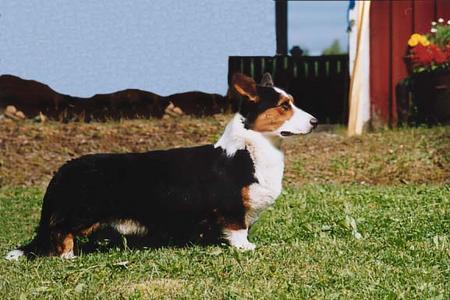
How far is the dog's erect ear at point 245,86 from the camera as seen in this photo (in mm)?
4832

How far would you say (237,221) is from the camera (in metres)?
4.88

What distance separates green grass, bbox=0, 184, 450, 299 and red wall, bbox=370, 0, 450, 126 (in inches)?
158

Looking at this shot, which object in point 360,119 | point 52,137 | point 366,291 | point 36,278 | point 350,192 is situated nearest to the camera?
point 366,291

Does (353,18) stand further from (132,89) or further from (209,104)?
(132,89)

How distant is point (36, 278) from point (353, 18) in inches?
251

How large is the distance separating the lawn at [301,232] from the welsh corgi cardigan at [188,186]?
0.14 metres

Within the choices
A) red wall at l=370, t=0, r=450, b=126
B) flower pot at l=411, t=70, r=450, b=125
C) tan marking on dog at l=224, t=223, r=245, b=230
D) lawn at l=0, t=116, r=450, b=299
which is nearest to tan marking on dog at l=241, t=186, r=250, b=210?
tan marking on dog at l=224, t=223, r=245, b=230

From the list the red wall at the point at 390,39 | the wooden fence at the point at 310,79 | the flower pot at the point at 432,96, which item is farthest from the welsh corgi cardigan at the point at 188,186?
the wooden fence at the point at 310,79

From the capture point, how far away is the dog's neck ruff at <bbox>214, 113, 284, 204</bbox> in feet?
16.0

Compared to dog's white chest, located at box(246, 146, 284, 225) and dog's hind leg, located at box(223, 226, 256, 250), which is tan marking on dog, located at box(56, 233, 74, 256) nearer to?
dog's hind leg, located at box(223, 226, 256, 250)

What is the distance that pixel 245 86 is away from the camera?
4832 millimetres

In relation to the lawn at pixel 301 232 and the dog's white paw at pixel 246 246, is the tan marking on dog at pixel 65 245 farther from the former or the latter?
the dog's white paw at pixel 246 246

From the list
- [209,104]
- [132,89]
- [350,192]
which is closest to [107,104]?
[132,89]

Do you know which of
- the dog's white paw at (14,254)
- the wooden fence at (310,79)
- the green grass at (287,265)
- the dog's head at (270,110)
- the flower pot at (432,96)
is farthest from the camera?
the wooden fence at (310,79)
